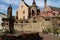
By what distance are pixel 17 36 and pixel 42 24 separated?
3156 centimetres

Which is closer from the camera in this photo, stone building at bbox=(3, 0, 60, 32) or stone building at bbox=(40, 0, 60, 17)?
stone building at bbox=(3, 0, 60, 32)

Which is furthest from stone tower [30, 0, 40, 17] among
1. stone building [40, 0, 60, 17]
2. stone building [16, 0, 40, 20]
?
stone building [40, 0, 60, 17]

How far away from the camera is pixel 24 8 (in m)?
78.6

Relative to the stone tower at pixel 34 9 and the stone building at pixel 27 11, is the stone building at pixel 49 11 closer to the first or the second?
the stone tower at pixel 34 9

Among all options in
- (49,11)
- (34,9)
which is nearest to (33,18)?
(49,11)

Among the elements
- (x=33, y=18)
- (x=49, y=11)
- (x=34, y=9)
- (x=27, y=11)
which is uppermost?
(x=34, y=9)

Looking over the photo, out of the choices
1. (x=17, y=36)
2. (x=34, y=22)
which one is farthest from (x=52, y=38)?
(x=34, y=22)

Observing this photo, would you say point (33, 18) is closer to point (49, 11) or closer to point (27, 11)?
point (49, 11)

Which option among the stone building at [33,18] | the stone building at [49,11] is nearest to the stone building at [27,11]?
the stone building at [33,18]

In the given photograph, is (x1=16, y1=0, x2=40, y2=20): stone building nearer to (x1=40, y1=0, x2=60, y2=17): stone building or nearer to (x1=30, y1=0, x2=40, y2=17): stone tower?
(x1=30, y1=0, x2=40, y2=17): stone tower

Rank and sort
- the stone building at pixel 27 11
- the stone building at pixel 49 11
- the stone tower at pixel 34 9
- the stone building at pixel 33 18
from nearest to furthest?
the stone building at pixel 33 18, the stone building at pixel 49 11, the stone tower at pixel 34 9, the stone building at pixel 27 11

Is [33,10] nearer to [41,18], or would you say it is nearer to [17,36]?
[41,18]

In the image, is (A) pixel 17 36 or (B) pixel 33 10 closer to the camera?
(A) pixel 17 36

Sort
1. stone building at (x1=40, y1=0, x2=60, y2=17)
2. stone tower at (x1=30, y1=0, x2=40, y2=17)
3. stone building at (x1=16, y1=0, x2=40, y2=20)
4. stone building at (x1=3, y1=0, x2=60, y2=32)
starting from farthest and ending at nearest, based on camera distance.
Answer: stone building at (x1=16, y1=0, x2=40, y2=20), stone tower at (x1=30, y1=0, x2=40, y2=17), stone building at (x1=40, y1=0, x2=60, y2=17), stone building at (x1=3, y1=0, x2=60, y2=32)
